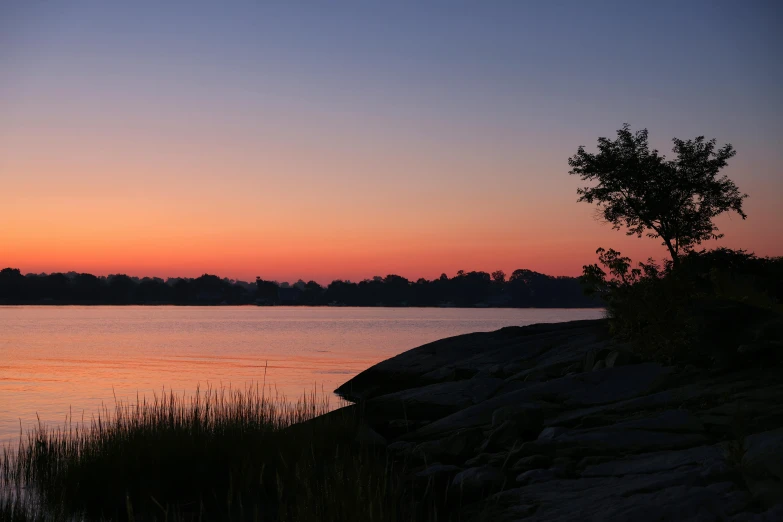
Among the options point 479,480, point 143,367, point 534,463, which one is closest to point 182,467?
point 479,480

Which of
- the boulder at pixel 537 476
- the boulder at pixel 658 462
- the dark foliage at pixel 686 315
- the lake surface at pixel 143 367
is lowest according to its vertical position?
the lake surface at pixel 143 367

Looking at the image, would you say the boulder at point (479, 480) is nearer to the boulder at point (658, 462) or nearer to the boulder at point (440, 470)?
the boulder at point (440, 470)

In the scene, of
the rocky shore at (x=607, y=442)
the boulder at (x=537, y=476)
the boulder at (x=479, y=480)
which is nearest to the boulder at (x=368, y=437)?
the rocky shore at (x=607, y=442)

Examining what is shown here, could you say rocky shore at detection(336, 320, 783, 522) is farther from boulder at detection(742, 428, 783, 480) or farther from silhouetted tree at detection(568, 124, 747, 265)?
silhouetted tree at detection(568, 124, 747, 265)

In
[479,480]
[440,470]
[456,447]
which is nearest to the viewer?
[479,480]

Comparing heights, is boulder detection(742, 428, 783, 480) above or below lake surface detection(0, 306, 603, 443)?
above

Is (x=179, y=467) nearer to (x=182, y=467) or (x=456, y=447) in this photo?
(x=182, y=467)

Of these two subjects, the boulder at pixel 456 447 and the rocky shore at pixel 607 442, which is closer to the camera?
the rocky shore at pixel 607 442

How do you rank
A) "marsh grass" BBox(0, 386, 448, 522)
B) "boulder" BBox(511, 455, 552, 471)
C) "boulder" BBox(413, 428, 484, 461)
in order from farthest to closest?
"boulder" BBox(413, 428, 484, 461) < "marsh grass" BBox(0, 386, 448, 522) < "boulder" BBox(511, 455, 552, 471)

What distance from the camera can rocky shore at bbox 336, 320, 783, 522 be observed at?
7414 millimetres

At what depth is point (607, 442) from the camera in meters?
10.1

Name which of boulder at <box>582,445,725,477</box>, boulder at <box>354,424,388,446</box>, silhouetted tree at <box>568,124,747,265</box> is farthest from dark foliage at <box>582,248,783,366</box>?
silhouetted tree at <box>568,124,747,265</box>

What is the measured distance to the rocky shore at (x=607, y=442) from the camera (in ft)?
24.3

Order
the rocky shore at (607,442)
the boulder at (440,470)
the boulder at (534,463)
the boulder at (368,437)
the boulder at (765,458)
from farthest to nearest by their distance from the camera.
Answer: the boulder at (368,437) → the boulder at (440,470) → the boulder at (534,463) → the rocky shore at (607,442) → the boulder at (765,458)
